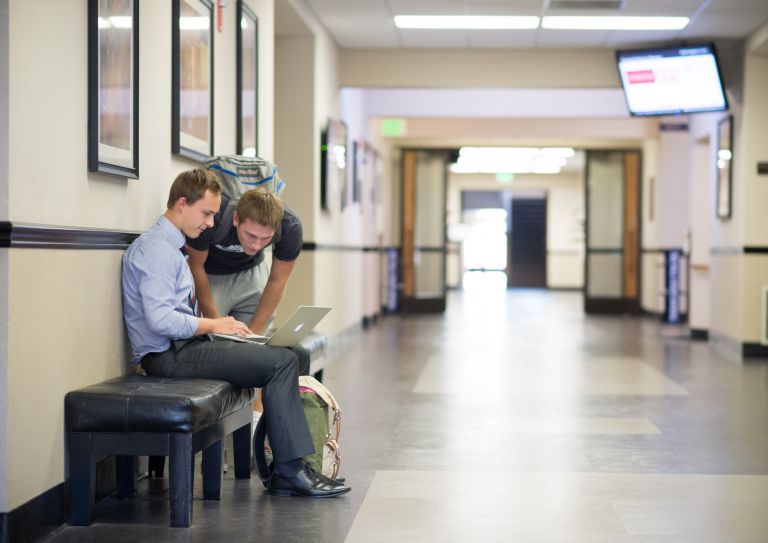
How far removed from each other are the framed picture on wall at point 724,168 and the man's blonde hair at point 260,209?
22.7ft

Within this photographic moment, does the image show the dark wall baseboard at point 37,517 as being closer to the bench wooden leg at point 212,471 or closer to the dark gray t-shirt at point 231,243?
the bench wooden leg at point 212,471

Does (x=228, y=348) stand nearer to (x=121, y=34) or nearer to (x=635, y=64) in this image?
(x=121, y=34)

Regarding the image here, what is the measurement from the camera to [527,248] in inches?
1096

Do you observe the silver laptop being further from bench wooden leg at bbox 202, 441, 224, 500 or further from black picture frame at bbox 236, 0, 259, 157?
black picture frame at bbox 236, 0, 259, 157

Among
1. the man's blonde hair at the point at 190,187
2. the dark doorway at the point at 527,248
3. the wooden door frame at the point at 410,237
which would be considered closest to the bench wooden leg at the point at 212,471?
the man's blonde hair at the point at 190,187

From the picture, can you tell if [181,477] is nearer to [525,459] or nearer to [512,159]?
[525,459]

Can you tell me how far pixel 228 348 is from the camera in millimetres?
3812

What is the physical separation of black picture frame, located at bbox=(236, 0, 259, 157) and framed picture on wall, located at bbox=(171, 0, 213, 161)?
0.64 meters

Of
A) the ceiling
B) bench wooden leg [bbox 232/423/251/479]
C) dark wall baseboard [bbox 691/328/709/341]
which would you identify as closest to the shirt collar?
bench wooden leg [bbox 232/423/251/479]

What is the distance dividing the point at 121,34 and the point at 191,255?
878 millimetres

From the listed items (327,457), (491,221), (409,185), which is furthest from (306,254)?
(491,221)

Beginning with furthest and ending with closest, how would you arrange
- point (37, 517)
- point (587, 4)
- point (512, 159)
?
1. point (512, 159)
2. point (587, 4)
3. point (37, 517)

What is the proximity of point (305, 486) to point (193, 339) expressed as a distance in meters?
0.65

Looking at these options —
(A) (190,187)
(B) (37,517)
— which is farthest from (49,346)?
(A) (190,187)
